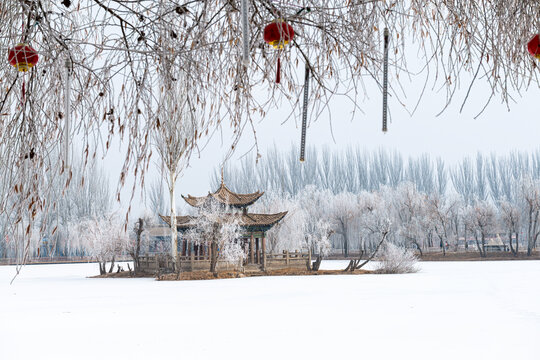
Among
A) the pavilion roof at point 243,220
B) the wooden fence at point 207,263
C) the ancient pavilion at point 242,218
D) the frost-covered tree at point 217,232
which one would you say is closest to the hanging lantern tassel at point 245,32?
the frost-covered tree at point 217,232

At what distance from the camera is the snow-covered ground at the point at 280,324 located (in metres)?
3.80

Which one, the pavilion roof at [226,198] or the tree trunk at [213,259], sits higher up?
the pavilion roof at [226,198]

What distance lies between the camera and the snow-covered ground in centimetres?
380

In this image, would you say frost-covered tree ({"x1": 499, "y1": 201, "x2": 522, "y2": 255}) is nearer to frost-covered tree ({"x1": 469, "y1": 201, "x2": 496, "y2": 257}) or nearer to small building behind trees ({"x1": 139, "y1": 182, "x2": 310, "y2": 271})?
frost-covered tree ({"x1": 469, "y1": 201, "x2": 496, "y2": 257})

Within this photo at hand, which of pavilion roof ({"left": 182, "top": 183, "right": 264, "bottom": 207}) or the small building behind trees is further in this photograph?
pavilion roof ({"left": 182, "top": 183, "right": 264, "bottom": 207})

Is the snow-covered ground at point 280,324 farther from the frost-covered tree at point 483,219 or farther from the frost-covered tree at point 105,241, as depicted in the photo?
the frost-covered tree at point 483,219

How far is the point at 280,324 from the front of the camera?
505 centimetres

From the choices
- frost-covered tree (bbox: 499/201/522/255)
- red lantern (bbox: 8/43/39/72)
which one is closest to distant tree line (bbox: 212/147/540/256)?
frost-covered tree (bbox: 499/201/522/255)

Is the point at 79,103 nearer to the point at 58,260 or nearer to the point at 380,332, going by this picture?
the point at 380,332

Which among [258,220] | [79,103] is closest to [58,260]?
[258,220]

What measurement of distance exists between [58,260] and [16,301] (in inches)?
714

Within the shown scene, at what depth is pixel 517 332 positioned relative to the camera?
4.35 m

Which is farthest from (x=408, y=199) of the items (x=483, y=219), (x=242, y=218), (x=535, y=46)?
(x=535, y=46)

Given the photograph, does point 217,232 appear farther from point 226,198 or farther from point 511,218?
point 511,218
